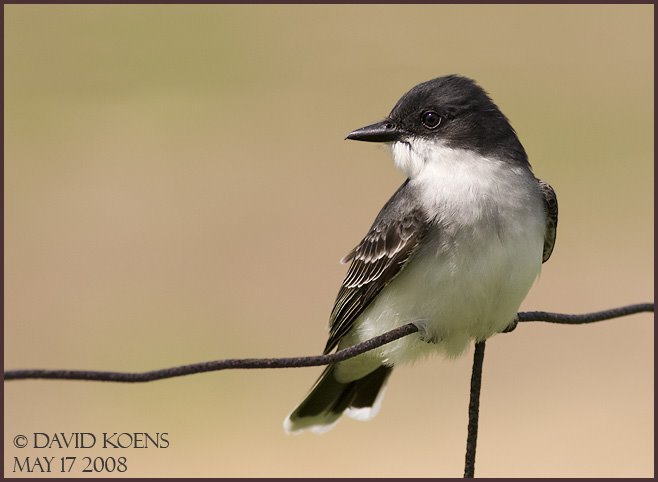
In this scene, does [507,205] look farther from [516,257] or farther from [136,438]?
[136,438]

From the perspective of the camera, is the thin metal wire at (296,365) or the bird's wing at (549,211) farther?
the bird's wing at (549,211)

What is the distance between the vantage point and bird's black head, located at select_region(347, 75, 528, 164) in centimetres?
402

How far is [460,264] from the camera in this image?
3.64 m

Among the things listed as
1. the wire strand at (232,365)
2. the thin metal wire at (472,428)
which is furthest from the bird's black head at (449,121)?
the thin metal wire at (472,428)

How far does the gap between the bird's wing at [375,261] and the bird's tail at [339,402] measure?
2.04 feet

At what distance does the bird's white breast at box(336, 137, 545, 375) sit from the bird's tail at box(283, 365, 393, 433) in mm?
789

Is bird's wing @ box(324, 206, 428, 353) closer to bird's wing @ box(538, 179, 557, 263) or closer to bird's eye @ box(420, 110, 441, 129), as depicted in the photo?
bird's eye @ box(420, 110, 441, 129)

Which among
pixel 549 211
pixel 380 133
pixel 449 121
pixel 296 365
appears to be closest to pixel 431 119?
pixel 449 121

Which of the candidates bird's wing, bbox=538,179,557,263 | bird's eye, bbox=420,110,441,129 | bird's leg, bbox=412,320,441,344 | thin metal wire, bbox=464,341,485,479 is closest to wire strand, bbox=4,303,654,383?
thin metal wire, bbox=464,341,485,479

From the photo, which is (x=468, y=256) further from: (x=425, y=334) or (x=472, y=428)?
(x=472, y=428)

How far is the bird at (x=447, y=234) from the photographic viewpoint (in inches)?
144

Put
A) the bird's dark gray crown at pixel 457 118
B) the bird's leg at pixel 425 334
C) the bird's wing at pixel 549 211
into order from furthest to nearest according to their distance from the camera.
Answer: the bird's dark gray crown at pixel 457 118 < the bird's wing at pixel 549 211 < the bird's leg at pixel 425 334

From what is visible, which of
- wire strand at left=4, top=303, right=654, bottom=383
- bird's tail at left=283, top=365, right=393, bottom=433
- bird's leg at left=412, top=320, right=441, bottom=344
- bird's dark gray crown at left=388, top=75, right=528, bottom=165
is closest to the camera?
wire strand at left=4, top=303, right=654, bottom=383

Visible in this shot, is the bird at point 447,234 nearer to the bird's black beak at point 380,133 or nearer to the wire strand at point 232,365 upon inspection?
the bird's black beak at point 380,133
